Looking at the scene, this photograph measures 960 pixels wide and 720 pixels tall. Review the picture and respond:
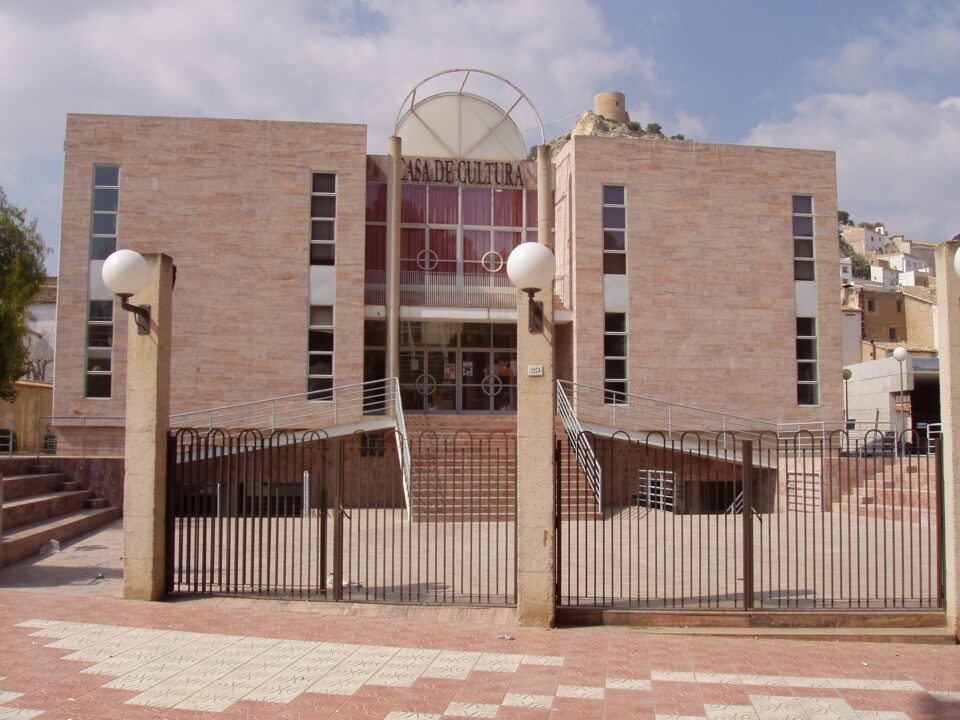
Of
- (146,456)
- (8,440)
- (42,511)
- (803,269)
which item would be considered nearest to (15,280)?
(8,440)

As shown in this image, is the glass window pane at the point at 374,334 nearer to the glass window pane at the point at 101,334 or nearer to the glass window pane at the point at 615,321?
the glass window pane at the point at 615,321

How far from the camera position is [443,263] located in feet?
78.3

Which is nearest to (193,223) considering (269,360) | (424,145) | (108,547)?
(269,360)

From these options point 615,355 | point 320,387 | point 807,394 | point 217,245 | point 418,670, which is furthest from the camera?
point 807,394

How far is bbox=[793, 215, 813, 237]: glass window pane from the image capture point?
922 inches

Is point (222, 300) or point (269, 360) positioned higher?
point (222, 300)

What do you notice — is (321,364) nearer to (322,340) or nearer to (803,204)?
(322,340)

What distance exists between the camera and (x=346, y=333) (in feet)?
70.5

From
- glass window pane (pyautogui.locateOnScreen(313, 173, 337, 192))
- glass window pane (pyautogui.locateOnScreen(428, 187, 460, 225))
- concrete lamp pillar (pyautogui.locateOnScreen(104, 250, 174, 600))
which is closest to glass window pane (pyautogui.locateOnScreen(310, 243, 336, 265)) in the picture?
glass window pane (pyautogui.locateOnScreen(313, 173, 337, 192))

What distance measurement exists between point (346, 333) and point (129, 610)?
13.7 metres

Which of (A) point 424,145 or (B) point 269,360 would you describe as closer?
(B) point 269,360

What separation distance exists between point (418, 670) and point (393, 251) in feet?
56.2

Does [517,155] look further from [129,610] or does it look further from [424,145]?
[129,610]

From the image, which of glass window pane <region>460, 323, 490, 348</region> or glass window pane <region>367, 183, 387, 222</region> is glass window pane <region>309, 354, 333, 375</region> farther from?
glass window pane <region>367, 183, 387, 222</region>
